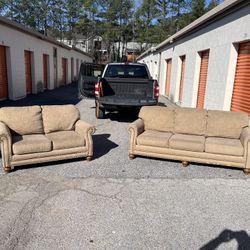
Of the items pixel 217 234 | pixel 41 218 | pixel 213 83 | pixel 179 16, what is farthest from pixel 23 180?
pixel 179 16

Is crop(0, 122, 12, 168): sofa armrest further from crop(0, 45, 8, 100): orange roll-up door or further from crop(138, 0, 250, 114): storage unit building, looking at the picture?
crop(0, 45, 8, 100): orange roll-up door

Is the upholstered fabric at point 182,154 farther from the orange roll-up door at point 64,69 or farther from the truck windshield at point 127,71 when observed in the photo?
the orange roll-up door at point 64,69

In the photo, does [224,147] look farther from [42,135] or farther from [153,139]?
[42,135]

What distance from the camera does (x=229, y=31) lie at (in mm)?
7441

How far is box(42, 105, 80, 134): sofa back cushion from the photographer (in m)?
5.40

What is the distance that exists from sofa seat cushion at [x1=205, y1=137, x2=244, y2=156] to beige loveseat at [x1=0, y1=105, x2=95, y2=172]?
7.37 feet

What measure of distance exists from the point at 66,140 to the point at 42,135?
62 cm

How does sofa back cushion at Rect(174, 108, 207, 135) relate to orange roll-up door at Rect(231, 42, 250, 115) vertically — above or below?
below

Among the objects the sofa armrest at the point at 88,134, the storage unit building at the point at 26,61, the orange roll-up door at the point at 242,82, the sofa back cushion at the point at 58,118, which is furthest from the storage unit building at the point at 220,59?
the storage unit building at the point at 26,61

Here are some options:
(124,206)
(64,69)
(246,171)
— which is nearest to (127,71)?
(246,171)

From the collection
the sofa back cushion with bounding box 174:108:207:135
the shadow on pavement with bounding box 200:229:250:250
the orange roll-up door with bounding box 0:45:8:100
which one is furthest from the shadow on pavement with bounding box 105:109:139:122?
the shadow on pavement with bounding box 200:229:250:250

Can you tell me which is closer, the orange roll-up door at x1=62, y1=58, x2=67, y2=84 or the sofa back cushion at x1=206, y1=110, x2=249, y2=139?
the sofa back cushion at x1=206, y1=110, x2=249, y2=139

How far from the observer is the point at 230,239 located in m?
2.93

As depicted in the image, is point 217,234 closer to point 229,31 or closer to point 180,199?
point 180,199
